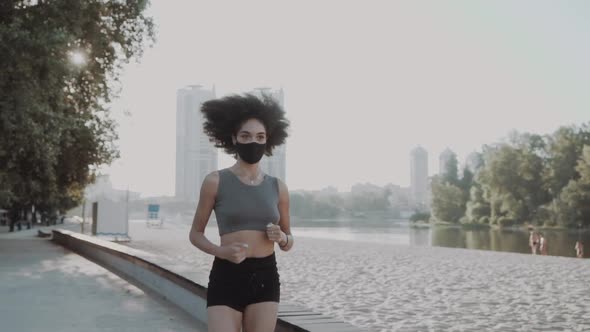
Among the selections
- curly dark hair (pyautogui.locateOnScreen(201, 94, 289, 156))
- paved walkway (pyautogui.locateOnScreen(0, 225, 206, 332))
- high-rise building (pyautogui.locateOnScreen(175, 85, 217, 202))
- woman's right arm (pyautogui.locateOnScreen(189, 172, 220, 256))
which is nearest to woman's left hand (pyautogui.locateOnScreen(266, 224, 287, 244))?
woman's right arm (pyautogui.locateOnScreen(189, 172, 220, 256))

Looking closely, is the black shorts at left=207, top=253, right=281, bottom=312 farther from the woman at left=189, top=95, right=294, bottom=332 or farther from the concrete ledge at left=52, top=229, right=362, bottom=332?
the concrete ledge at left=52, top=229, right=362, bottom=332

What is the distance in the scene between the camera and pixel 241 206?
10.4 feet

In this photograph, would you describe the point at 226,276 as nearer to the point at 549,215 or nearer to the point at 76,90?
the point at 76,90

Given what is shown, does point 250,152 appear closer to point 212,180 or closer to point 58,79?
point 212,180

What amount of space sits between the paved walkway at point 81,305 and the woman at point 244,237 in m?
3.97

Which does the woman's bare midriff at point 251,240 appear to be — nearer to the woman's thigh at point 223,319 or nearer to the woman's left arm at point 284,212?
the woman's left arm at point 284,212

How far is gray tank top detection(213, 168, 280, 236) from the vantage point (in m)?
3.18

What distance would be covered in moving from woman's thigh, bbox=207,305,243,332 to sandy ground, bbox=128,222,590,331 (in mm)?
3412

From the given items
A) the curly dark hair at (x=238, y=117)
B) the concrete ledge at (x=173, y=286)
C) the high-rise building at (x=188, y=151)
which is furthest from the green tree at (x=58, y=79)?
the high-rise building at (x=188, y=151)

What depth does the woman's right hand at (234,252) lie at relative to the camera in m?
3.06

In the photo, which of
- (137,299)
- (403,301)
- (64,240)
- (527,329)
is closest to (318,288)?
(403,301)

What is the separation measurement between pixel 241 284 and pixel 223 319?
0.20 metres

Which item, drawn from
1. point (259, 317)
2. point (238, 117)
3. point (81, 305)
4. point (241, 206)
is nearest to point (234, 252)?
point (241, 206)

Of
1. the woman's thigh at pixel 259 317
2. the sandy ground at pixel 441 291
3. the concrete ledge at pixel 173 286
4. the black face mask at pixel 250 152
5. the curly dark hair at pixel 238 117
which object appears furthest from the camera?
the sandy ground at pixel 441 291
